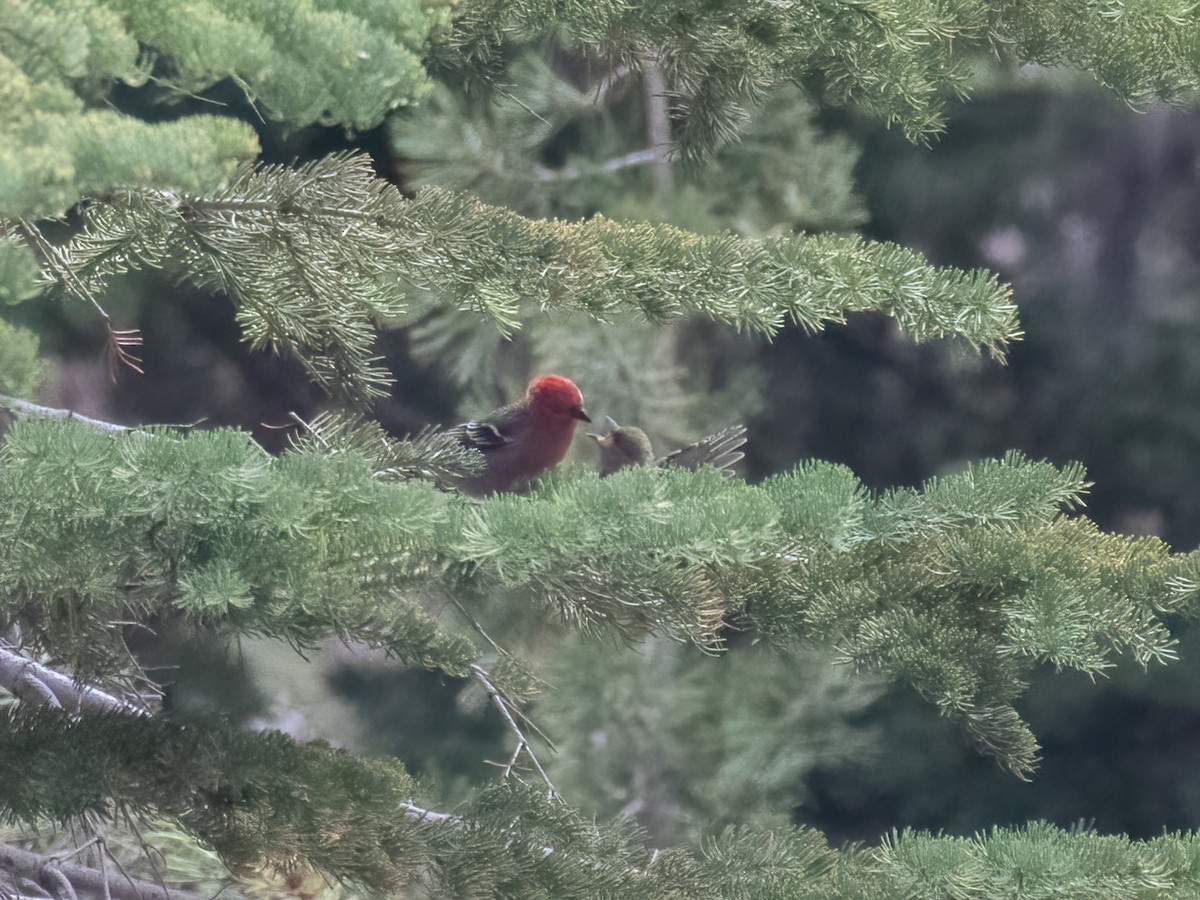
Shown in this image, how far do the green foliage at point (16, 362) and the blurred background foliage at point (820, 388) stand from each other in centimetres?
62

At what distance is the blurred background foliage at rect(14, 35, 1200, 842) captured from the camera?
5.68 ft

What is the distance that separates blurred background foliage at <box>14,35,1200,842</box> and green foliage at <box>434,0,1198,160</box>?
89 cm

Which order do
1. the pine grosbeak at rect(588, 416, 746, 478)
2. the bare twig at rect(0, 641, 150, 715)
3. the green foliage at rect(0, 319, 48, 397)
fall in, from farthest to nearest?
1. the pine grosbeak at rect(588, 416, 746, 478)
2. the green foliage at rect(0, 319, 48, 397)
3. the bare twig at rect(0, 641, 150, 715)

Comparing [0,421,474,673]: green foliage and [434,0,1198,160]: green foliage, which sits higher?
[434,0,1198,160]: green foliage

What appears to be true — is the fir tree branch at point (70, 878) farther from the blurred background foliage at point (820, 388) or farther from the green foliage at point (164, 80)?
the green foliage at point (164, 80)

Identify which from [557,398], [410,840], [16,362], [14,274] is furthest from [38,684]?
[14,274]

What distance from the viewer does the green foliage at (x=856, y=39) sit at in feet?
2.09

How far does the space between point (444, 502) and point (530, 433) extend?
67 centimetres

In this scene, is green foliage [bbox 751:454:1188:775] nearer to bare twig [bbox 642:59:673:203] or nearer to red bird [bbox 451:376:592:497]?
red bird [bbox 451:376:592:497]

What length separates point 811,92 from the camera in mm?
1585

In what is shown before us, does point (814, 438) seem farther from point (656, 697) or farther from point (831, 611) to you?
point (831, 611)

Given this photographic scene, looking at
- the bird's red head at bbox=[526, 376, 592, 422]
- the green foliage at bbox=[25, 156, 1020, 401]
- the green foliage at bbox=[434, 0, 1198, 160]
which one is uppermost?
the green foliage at bbox=[434, 0, 1198, 160]

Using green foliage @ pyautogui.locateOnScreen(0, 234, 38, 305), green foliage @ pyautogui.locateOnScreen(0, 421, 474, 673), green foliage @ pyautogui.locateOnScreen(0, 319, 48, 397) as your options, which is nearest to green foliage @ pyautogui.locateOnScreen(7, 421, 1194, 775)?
green foliage @ pyautogui.locateOnScreen(0, 421, 474, 673)

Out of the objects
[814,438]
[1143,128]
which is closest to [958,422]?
[814,438]
